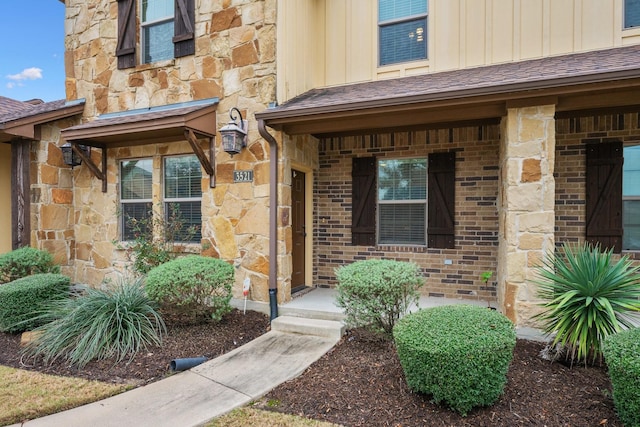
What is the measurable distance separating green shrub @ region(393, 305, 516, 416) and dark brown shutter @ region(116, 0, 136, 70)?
625 centimetres

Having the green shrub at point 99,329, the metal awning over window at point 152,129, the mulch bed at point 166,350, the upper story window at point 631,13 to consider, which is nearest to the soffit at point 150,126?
the metal awning over window at point 152,129

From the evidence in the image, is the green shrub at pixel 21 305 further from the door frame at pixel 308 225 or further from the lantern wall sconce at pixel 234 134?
the door frame at pixel 308 225

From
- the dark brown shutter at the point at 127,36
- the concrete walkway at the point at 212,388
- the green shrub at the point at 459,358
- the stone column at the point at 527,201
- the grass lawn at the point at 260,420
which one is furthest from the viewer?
the dark brown shutter at the point at 127,36

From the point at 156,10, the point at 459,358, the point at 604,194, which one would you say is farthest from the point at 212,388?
the point at 156,10

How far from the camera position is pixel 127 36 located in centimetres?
643

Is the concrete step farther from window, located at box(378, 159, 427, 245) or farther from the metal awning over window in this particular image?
the metal awning over window

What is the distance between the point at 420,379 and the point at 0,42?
966 inches

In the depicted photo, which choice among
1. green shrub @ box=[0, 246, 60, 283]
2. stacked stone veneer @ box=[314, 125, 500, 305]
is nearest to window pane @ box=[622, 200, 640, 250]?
stacked stone veneer @ box=[314, 125, 500, 305]

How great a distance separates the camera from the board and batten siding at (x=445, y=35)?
5125 mm

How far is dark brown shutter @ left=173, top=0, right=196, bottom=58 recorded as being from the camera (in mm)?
5926

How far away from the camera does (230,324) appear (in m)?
5.04

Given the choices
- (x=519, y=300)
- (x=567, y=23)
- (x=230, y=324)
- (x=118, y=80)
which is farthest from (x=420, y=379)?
(x=118, y=80)

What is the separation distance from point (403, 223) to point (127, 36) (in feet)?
18.4

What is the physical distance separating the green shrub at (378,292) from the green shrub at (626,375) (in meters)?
1.72
